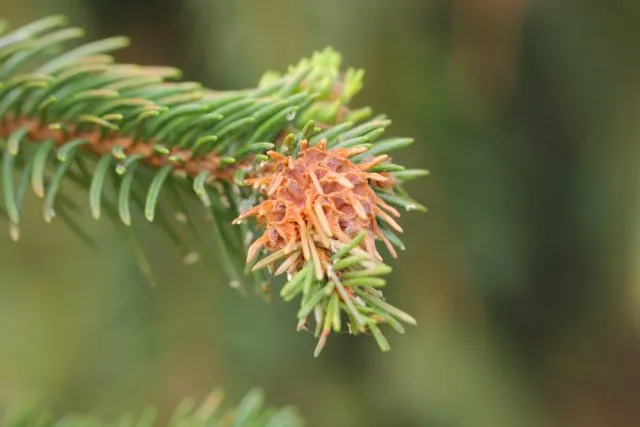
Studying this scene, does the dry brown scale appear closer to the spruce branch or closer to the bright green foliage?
the spruce branch

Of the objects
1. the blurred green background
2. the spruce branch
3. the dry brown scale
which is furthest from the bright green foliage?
the blurred green background

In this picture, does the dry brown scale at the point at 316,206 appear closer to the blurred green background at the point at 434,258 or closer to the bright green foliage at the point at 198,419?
the bright green foliage at the point at 198,419

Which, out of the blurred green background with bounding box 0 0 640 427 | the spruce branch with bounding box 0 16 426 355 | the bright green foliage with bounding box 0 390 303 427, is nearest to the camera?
the spruce branch with bounding box 0 16 426 355

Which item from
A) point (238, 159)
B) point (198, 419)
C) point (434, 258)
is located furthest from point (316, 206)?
point (434, 258)

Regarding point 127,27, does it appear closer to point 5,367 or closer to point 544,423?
point 5,367

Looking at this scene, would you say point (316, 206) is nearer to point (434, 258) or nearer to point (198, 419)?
point (198, 419)

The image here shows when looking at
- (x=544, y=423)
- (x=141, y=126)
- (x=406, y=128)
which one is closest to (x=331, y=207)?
(x=141, y=126)

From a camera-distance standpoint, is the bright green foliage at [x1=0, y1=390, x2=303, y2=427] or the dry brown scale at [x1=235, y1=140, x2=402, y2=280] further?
the bright green foliage at [x1=0, y1=390, x2=303, y2=427]
